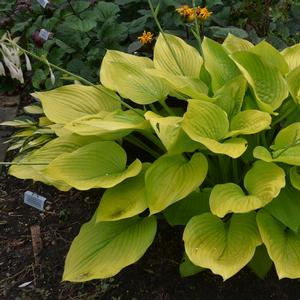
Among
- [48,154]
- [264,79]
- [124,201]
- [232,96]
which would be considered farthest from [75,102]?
[264,79]

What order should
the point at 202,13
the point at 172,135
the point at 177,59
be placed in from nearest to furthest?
the point at 172,135 → the point at 177,59 → the point at 202,13

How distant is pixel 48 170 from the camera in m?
1.82

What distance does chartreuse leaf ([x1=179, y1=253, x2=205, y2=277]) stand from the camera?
1.93 m

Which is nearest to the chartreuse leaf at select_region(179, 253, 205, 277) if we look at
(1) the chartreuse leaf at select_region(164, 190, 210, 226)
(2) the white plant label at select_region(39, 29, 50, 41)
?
(1) the chartreuse leaf at select_region(164, 190, 210, 226)

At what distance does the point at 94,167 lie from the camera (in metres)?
1.87

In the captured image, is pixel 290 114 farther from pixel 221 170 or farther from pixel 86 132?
pixel 86 132

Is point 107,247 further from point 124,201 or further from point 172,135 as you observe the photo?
point 172,135

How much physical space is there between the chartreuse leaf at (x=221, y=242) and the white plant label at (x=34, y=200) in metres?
0.81

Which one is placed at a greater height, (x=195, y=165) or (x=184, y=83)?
(x=184, y=83)

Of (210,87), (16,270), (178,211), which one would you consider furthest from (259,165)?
(16,270)

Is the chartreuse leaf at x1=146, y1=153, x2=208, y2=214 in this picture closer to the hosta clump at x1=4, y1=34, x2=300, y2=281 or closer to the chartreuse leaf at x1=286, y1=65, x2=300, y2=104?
the hosta clump at x1=4, y1=34, x2=300, y2=281

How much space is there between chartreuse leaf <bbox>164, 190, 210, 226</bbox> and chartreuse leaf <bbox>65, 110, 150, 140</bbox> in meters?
0.31

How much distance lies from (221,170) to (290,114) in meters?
0.37

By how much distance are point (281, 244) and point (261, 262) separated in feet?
0.71
